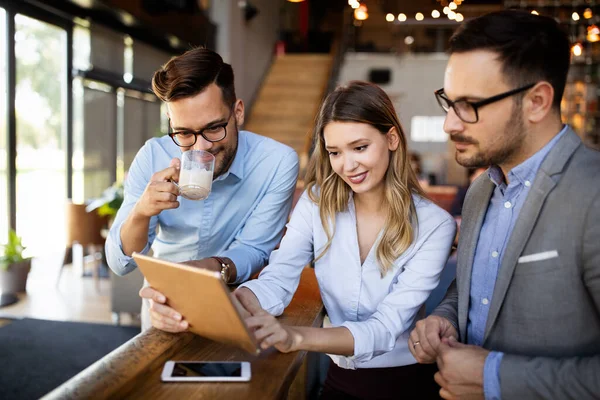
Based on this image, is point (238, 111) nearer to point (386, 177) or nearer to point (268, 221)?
point (268, 221)

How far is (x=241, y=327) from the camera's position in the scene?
1202 millimetres

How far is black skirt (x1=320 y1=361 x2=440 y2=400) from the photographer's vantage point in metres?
1.78

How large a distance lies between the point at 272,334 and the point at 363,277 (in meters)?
0.49

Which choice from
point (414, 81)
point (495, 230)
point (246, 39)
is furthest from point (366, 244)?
Answer: point (414, 81)

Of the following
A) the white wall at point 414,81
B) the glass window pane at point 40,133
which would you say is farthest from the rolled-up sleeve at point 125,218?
the white wall at point 414,81

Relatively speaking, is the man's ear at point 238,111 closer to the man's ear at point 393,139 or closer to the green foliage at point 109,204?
the man's ear at point 393,139

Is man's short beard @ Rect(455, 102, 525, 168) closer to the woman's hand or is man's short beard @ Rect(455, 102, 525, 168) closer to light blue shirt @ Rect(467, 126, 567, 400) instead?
light blue shirt @ Rect(467, 126, 567, 400)

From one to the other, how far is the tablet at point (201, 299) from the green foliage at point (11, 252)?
16.1 ft

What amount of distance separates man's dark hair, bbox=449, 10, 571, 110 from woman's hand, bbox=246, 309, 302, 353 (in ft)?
2.62

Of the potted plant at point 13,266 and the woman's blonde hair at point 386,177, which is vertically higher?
the woman's blonde hair at point 386,177

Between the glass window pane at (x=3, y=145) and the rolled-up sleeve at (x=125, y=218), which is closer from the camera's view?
the rolled-up sleeve at (x=125, y=218)

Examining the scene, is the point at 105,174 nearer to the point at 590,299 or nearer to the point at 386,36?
the point at 590,299

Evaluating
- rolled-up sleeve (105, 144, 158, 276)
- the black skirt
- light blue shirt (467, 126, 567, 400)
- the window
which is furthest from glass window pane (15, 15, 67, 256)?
the window

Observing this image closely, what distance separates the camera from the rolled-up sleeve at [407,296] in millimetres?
1534
